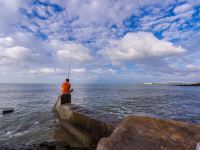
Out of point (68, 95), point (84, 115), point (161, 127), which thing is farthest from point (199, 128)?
point (68, 95)

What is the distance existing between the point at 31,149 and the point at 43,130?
398cm

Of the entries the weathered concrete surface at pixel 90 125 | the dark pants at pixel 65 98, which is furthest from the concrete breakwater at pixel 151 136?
the dark pants at pixel 65 98

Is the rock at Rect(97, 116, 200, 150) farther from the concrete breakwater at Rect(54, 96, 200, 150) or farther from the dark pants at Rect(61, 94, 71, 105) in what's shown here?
the dark pants at Rect(61, 94, 71, 105)

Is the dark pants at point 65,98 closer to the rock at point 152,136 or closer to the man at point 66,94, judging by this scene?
the man at point 66,94

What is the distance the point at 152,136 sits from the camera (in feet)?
10.7

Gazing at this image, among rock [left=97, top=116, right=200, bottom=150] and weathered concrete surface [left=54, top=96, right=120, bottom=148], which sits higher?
rock [left=97, top=116, right=200, bottom=150]

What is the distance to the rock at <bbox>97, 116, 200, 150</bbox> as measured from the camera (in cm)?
298

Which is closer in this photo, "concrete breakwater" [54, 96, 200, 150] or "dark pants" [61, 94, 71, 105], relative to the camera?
"concrete breakwater" [54, 96, 200, 150]

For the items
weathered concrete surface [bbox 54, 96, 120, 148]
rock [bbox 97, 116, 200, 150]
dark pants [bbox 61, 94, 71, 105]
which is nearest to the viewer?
rock [bbox 97, 116, 200, 150]

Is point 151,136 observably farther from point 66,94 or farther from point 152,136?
point 66,94

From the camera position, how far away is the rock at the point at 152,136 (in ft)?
9.78

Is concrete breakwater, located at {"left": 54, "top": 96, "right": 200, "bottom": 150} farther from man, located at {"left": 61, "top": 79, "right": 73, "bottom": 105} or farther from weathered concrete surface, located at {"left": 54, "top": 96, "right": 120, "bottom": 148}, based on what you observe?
man, located at {"left": 61, "top": 79, "right": 73, "bottom": 105}

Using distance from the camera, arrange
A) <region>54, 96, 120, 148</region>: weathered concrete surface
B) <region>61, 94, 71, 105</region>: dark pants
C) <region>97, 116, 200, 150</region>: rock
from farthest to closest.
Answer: <region>61, 94, 71, 105</region>: dark pants, <region>54, 96, 120, 148</region>: weathered concrete surface, <region>97, 116, 200, 150</region>: rock

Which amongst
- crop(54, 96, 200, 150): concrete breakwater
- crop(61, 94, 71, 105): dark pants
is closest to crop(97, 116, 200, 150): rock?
crop(54, 96, 200, 150): concrete breakwater
